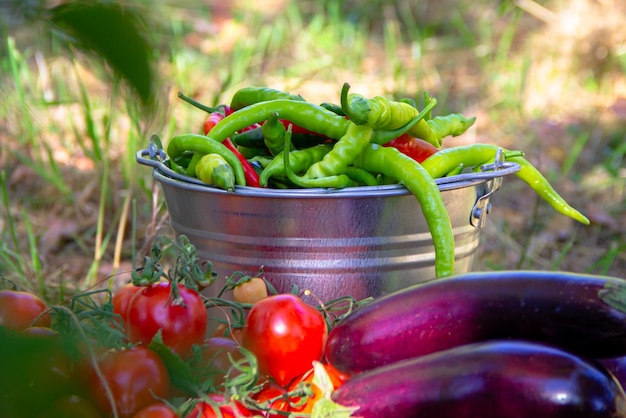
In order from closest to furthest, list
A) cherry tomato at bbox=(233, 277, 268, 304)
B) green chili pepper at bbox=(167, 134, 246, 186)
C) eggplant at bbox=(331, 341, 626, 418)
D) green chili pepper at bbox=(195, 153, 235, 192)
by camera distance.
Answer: eggplant at bbox=(331, 341, 626, 418), cherry tomato at bbox=(233, 277, 268, 304), green chili pepper at bbox=(195, 153, 235, 192), green chili pepper at bbox=(167, 134, 246, 186)

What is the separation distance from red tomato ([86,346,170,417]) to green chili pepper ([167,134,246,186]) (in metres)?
0.65

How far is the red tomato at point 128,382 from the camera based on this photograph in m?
0.97

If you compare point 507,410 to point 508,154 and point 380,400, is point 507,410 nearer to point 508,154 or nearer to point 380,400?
point 380,400

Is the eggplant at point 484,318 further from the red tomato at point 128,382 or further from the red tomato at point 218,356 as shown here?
the red tomato at point 128,382

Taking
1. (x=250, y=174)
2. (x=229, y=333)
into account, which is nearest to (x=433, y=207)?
(x=250, y=174)

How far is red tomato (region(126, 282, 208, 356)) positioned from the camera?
3.58ft

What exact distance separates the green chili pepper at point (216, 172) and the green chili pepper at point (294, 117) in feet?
0.42

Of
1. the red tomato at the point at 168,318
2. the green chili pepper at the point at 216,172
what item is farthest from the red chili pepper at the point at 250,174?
the red tomato at the point at 168,318

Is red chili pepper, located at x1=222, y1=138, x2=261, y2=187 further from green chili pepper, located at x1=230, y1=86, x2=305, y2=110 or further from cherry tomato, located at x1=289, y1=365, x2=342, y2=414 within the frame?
cherry tomato, located at x1=289, y1=365, x2=342, y2=414

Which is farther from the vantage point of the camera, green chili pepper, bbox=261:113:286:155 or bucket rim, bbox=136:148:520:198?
green chili pepper, bbox=261:113:286:155

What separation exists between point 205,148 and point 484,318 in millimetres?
857

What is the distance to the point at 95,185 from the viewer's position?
10.1ft

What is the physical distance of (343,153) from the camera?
5.32 ft

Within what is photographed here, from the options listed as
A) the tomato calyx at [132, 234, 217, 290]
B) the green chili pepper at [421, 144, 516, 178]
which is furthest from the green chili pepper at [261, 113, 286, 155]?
the tomato calyx at [132, 234, 217, 290]
